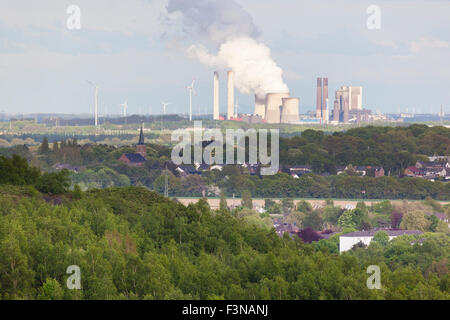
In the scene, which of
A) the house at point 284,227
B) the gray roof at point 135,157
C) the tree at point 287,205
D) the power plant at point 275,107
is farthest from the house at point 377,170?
the power plant at point 275,107

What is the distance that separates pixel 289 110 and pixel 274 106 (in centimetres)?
306

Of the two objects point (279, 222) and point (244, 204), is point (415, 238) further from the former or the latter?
point (244, 204)

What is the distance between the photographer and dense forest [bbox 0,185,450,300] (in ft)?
62.1

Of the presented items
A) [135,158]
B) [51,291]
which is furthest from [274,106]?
[51,291]

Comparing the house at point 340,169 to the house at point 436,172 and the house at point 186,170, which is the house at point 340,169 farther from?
the house at point 186,170

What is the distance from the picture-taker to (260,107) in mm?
197875

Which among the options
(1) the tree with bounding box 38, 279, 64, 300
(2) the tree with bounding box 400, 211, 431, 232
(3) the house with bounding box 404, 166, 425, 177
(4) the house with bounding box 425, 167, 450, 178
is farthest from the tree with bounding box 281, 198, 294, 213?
(1) the tree with bounding box 38, 279, 64, 300

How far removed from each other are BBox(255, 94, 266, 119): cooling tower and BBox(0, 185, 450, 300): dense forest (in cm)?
16532

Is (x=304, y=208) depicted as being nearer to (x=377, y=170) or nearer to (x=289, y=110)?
(x=377, y=170)

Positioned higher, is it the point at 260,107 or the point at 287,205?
the point at 260,107

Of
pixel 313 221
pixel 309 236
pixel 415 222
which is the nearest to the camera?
pixel 309 236

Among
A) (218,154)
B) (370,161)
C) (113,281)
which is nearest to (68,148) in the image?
(218,154)
